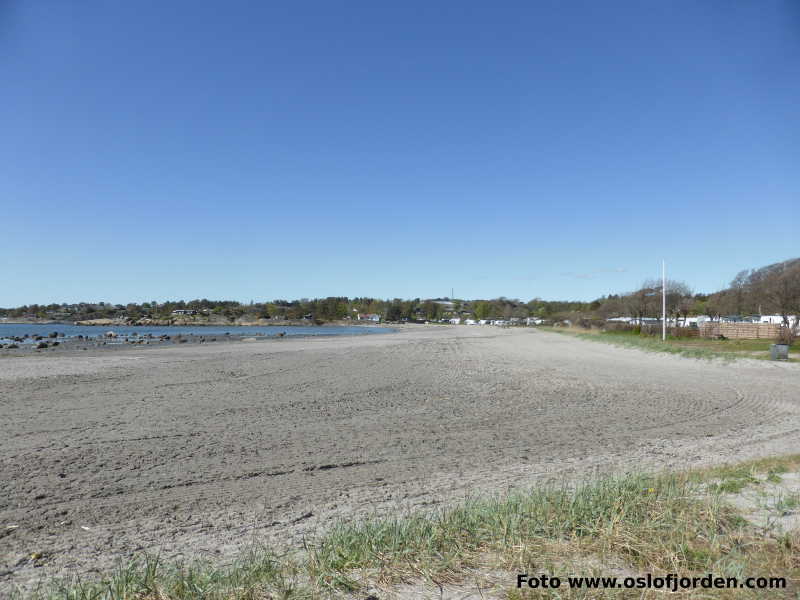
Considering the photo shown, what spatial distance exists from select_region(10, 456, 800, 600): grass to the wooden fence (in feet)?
126

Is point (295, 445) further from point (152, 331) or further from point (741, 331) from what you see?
point (152, 331)

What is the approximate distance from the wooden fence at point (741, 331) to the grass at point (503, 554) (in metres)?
38.3

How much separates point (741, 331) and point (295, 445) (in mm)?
40772

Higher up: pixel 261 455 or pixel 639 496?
pixel 639 496

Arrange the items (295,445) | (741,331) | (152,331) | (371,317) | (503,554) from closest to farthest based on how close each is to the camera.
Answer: (503,554), (295,445), (741,331), (152,331), (371,317)

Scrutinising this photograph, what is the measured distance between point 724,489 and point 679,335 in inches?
1503

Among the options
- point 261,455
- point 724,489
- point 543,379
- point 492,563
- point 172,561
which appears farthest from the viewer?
point 543,379

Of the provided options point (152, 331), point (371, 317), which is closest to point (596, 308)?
point (371, 317)

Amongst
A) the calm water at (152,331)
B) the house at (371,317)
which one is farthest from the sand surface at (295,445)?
the house at (371,317)

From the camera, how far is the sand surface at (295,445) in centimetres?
493

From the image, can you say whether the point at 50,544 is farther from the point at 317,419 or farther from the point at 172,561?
the point at 317,419

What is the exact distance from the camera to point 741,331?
37969 millimetres

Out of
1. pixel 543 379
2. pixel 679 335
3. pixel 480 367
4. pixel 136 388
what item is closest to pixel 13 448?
pixel 136 388

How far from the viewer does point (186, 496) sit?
576 centimetres
